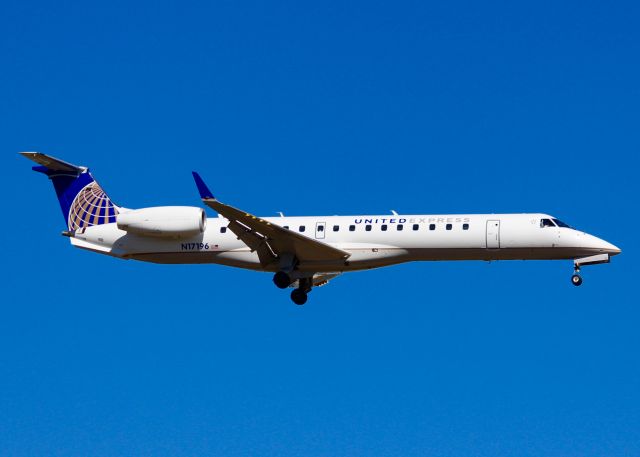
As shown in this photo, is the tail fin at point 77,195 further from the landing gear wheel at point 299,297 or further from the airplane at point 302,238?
the landing gear wheel at point 299,297

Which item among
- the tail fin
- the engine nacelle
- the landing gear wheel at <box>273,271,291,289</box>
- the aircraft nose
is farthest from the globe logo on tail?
the aircraft nose

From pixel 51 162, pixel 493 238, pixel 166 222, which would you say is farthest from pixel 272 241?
pixel 51 162

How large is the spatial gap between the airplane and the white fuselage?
3cm

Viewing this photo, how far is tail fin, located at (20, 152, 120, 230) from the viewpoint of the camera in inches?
1564

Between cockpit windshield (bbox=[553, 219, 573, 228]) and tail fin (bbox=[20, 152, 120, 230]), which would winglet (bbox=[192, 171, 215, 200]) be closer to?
tail fin (bbox=[20, 152, 120, 230])

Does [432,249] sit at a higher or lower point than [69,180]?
lower

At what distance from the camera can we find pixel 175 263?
127 feet

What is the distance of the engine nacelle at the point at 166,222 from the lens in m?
37.8

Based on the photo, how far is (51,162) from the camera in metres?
39.8

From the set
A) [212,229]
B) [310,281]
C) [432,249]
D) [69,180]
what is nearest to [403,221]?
[432,249]

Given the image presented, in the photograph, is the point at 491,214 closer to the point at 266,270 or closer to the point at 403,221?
the point at 403,221

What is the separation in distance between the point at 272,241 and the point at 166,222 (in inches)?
153

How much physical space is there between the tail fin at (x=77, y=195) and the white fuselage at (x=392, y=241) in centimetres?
95

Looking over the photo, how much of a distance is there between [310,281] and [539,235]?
811 centimetres
